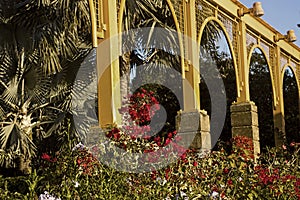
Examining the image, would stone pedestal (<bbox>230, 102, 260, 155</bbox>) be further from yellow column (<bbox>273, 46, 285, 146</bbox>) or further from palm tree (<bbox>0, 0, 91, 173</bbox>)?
palm tree (<bbox>0, 0, 91, 173</bbox>)

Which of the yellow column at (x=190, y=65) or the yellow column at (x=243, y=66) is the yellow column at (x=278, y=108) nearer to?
the yellow column at (x=243, y=66)

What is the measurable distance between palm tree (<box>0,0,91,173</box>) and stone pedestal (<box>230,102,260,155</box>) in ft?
9.51

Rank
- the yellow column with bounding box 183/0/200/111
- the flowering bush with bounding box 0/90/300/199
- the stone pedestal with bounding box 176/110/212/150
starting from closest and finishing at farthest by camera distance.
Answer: the flowering bush with bounding box 0/90/300/199
the stone pedestal with bounding box 176/110/212/150
the yellow column with bounding box 183/0/200/111

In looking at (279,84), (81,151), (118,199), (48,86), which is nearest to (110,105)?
(81,151)

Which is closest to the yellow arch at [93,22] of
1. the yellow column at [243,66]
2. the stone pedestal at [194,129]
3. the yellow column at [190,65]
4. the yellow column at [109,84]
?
the yellow column at [109,84]

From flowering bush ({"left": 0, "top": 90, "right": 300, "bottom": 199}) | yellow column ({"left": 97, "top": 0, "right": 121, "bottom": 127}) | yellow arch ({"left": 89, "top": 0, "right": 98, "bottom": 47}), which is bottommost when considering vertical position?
flowering bush ({"left": 0, "top": 90, "right": 300, "bottom": 199})

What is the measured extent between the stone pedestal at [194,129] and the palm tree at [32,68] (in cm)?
250

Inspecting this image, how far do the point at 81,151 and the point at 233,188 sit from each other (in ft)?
4.22

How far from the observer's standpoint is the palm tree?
9484 millimetres

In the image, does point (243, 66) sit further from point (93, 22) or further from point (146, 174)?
point (146, 174)

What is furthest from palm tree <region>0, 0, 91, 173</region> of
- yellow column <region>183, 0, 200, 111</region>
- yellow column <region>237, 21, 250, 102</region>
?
yellow column <region>237, 21, 250, 102</region>

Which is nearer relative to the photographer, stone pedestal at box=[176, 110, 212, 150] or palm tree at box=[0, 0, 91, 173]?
stone pedestal at box=[176, 110, 212, 150]

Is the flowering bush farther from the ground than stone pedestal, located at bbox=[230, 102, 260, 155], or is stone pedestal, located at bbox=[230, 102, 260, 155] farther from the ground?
stone pedestal, located at bbox=[230, 102, 260, 155]

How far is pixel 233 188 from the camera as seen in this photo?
4.87 meters
